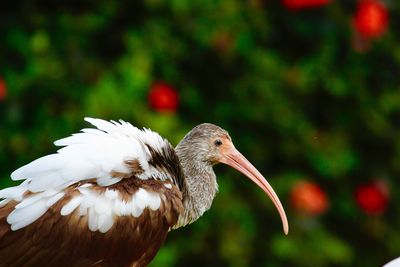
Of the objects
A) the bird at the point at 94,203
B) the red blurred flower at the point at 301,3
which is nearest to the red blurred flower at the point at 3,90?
the red blurred flower at the point at 301,3

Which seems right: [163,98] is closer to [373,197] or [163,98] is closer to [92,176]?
[373,197]

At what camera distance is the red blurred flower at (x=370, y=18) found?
8.30 m

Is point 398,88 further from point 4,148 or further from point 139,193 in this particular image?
point 139,193

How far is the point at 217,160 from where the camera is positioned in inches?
253

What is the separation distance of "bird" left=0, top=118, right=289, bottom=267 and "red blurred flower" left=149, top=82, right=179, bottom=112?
1.96 meters

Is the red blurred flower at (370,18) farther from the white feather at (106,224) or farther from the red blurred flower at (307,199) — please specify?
the white feather at (106,224)

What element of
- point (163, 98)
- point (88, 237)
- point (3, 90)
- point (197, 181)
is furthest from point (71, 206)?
point (3, 90)

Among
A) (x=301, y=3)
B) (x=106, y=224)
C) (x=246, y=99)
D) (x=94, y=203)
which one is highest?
(x=94, y=203)

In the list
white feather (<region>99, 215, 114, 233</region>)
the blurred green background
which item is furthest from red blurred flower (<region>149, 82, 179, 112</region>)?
white feather (<region>99, 215, 114, 233</region>)

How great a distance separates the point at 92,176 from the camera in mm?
5535

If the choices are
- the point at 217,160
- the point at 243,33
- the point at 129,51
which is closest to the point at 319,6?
the point at 243,33

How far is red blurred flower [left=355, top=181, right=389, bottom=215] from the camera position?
8688mm

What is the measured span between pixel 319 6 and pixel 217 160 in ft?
7.86

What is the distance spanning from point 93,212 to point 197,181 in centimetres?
90
